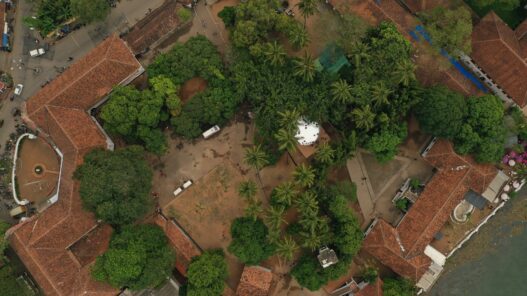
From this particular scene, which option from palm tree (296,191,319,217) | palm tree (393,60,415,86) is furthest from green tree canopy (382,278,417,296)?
palm tree (393,60,415,86)

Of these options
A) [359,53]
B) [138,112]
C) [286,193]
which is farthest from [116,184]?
[359,53]

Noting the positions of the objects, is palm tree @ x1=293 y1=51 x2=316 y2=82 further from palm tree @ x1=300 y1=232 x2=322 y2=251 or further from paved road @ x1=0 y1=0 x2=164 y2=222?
paved road @ x1=0 y1=0 x2=164 y2=222

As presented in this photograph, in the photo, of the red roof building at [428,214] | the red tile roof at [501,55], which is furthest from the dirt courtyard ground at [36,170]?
the red tile roof at [501,55]

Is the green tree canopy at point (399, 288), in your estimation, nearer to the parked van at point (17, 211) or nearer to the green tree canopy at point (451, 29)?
the green tree canopy at point (451, 29)

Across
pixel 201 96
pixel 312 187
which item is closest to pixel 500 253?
pixel 312 187

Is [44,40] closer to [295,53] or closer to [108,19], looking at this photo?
[108,19]
